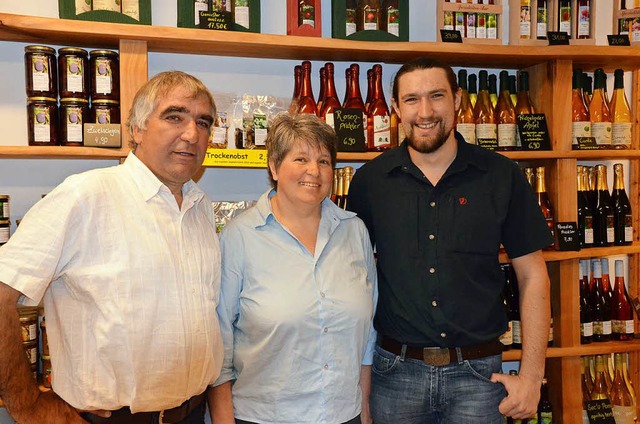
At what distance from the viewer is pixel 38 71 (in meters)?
2.05

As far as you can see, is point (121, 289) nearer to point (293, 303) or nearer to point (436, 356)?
point (293, 303)

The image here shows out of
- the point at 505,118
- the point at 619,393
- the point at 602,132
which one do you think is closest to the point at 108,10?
the point at 505,118

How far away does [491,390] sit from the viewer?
1.79 metres

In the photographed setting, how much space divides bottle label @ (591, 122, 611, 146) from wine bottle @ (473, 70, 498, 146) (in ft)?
1.57

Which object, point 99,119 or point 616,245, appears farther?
point 616,245

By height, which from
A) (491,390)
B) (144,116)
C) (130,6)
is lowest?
(491,390)

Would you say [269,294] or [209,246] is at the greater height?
[209,246]

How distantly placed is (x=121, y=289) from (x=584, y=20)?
250 centimetres

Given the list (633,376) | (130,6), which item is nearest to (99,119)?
(130,6)

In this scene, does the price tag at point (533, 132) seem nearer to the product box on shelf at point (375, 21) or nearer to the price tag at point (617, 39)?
the price tag at point (617, 39)

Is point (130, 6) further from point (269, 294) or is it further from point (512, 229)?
point (512, 229)

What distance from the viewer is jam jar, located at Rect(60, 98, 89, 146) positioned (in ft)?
6.86

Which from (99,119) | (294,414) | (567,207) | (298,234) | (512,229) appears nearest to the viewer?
(294,414)

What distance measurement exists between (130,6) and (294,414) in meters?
1.69
